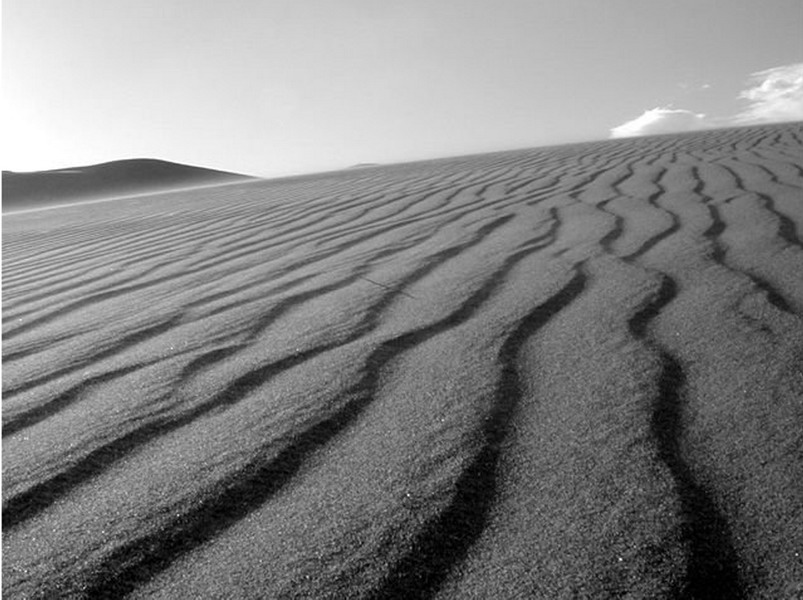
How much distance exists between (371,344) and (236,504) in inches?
29.9

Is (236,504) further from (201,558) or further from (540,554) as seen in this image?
(540,554)

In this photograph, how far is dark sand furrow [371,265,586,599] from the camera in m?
0.87

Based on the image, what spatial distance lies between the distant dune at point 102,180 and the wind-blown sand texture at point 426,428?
19.3m

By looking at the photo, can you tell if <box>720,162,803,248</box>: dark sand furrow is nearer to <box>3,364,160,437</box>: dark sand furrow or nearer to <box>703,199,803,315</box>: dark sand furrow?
<box>703,199,803,315</box>: dark sand furrow

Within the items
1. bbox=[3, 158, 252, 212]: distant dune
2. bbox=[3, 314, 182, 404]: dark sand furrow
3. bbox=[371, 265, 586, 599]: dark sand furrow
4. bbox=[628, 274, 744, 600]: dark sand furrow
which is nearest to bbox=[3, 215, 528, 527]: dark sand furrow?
bbox=[3, 314, 182, 404]: dark sand furrow

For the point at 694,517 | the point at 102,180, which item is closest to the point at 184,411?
the point at 694,517

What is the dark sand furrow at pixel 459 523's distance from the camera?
0.87 meters

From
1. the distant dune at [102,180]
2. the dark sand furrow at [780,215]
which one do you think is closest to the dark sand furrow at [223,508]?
the dark sand furrow at [780,215]

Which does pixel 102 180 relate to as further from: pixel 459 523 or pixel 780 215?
pixel 459 523

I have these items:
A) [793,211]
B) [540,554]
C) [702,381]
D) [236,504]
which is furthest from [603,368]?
[793,211]

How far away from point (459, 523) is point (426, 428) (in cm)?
31

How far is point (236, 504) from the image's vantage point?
3.50 ft

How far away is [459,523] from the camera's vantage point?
98 cm

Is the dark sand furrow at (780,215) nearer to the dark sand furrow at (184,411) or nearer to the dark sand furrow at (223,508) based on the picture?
the dark sand furrow at (184,411)
